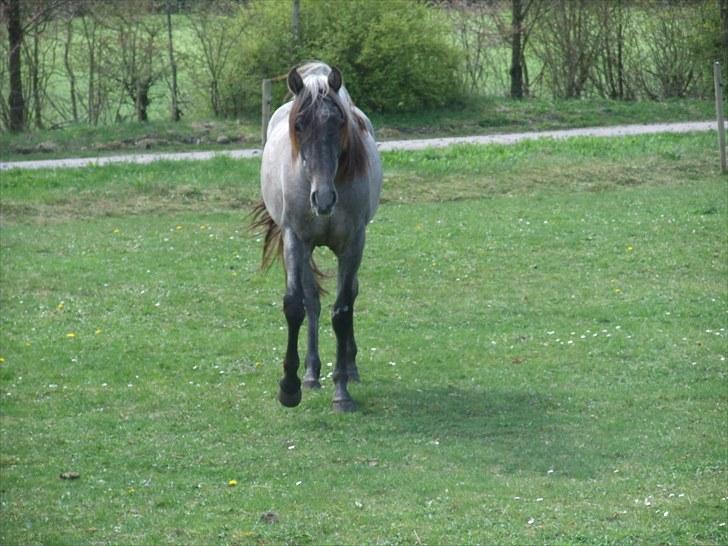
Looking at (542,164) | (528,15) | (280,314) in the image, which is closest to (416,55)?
(528,15)

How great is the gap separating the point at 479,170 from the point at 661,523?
47.5 feet

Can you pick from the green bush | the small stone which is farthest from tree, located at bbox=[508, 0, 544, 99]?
the small stone

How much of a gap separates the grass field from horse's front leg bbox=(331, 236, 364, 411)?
0.16m

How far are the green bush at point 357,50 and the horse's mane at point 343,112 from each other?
18.5 m

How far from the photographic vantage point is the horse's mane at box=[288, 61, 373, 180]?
28.6 ft

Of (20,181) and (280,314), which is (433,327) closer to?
(280,314)

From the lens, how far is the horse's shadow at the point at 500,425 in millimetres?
8164

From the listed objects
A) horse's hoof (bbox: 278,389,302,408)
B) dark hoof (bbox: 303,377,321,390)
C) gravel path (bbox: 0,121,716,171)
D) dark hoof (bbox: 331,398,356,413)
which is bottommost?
dark hoof (bbox: 331,398,356,413)

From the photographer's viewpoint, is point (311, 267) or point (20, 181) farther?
point (20, 181)

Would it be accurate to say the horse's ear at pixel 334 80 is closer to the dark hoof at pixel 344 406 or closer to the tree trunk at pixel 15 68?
the dark hoof at pixel 344 406

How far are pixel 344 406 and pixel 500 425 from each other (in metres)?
1.23

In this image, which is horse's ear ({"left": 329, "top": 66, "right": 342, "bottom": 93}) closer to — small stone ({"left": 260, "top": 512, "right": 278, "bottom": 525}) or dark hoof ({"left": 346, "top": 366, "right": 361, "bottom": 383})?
dark hoof ({"left": 346, "top": 366, "right": 361, "bottom": 383})

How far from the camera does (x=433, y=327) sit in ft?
→ 39.4

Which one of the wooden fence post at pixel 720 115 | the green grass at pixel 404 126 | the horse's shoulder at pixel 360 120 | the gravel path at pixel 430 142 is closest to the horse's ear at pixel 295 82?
the horse's shoulder at pixel 360 120
